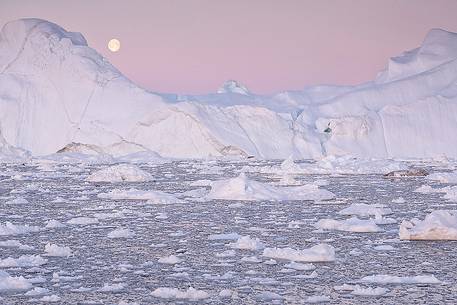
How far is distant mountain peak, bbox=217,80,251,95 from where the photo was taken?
77.9 meters

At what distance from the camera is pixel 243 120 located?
60406 millimetres

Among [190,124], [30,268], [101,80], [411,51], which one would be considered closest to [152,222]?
[30,268]

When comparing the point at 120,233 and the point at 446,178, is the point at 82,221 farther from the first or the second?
the point at 446,178

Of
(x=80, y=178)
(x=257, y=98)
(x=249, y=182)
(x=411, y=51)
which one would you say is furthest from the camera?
(x=411, y=51)

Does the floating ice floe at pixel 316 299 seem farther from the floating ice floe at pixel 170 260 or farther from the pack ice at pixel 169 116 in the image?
the pack ice at pixel 169 116

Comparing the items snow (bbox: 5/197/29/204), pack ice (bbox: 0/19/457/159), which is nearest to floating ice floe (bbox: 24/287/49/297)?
snow (bbox: 5/197/29/204)

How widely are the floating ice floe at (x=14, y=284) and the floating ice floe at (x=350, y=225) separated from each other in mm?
6442

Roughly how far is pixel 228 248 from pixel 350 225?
3.20 metres

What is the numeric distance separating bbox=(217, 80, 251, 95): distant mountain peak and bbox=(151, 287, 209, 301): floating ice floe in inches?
2725

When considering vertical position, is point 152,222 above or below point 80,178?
above

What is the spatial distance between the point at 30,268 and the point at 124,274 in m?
1.26

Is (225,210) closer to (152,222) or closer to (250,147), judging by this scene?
(152,222)

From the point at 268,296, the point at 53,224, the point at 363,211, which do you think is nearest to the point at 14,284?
the point at 268,296

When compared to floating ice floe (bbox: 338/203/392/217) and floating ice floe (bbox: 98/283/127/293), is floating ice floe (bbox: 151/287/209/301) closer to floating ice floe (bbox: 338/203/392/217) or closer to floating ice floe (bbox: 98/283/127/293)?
floating ice floe (bbox: 98/283/127/293)
